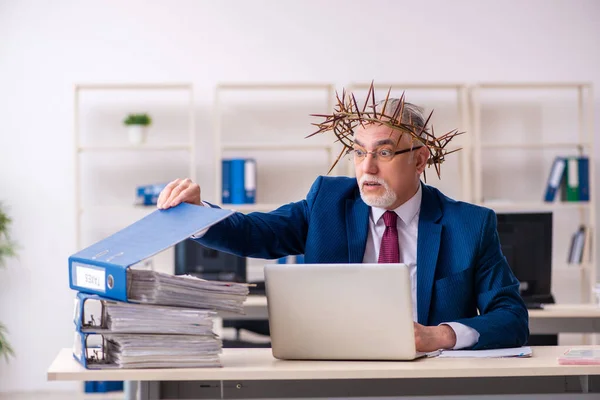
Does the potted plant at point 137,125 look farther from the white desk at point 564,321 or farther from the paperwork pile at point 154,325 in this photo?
the paperwork pile at point 154,325

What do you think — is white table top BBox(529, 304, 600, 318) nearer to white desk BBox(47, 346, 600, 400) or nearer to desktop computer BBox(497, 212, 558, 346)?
desktop computer BBox(497, 212, 558, 346)

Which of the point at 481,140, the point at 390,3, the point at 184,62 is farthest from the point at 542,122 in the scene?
the point at 184,62

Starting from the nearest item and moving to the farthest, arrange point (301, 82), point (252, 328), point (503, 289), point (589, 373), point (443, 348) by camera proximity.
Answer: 1. point (589, 373)
2. point (443, 348)
3. point (503, 289)
4. point (252, 328)
5. point (301, 82)

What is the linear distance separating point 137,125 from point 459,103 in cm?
213

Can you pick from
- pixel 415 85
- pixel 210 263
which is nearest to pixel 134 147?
pixel 210 263

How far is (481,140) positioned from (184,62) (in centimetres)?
208

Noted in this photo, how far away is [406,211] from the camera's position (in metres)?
2.38

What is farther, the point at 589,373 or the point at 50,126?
the point at 50,126

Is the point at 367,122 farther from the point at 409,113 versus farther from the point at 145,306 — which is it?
the point at 145,306

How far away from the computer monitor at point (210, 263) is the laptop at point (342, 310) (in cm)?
286

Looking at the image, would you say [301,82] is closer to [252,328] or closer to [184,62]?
[184,62]

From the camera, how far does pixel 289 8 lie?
5871 mm

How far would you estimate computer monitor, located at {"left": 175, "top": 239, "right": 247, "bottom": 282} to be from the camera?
4.68m

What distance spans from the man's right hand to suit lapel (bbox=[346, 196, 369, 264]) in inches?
21.1
